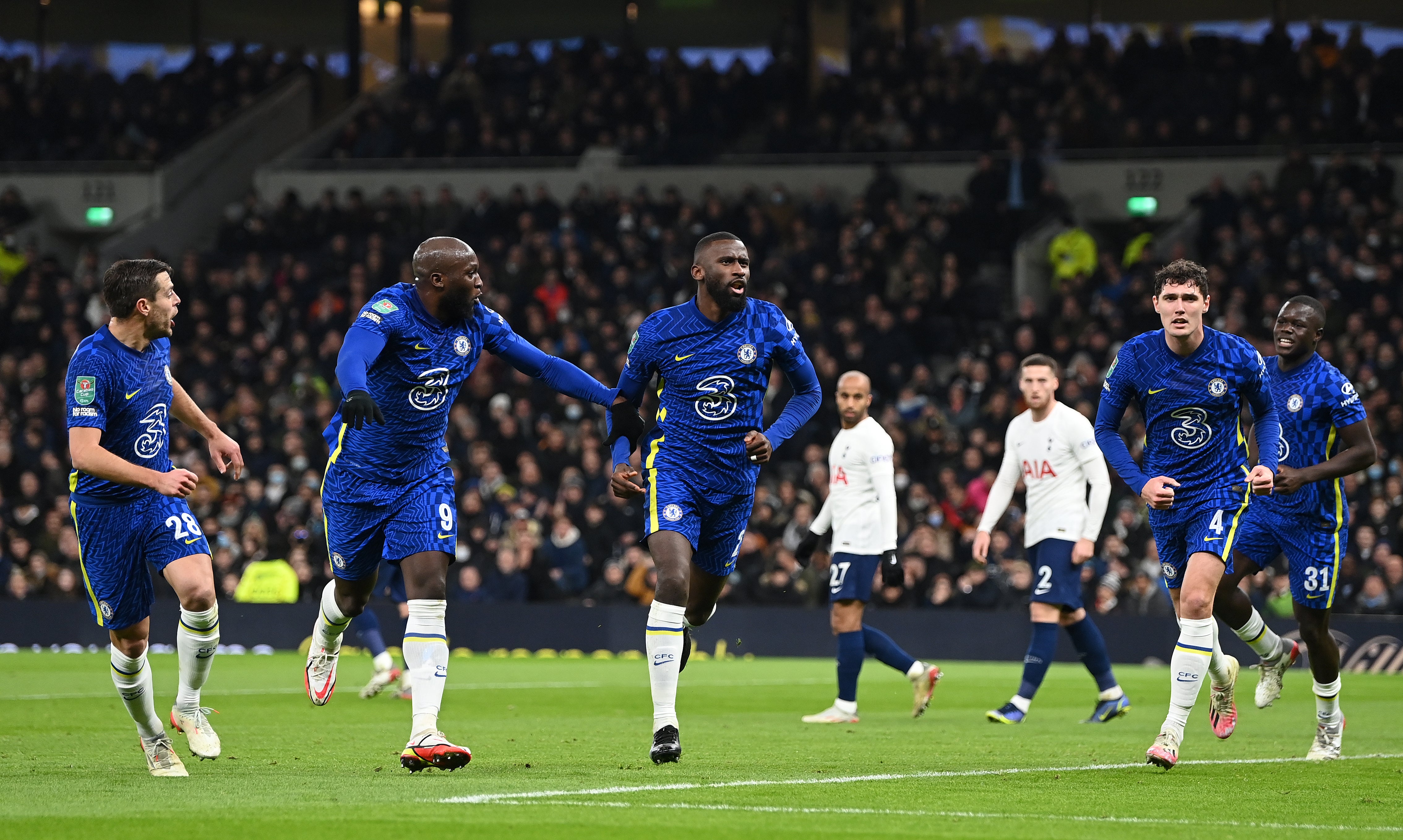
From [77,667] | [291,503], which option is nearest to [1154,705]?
[77,667]

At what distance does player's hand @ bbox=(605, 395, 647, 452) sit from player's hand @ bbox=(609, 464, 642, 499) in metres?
0.17

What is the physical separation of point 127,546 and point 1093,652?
7.62 m

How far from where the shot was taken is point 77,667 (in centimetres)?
1986

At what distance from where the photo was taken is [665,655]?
370 inches

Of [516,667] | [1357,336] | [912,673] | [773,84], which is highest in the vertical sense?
[773,84]

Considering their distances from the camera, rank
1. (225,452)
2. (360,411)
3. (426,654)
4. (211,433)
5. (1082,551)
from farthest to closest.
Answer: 1. (1082,551)
2. (211,433)
3. (225,452)
4. (426,654)
5. (360,411)

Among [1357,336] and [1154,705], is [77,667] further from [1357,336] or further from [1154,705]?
[1357,336]

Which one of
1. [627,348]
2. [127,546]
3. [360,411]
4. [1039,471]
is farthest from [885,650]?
[627,348]

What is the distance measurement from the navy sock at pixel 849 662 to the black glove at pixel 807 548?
65 cm

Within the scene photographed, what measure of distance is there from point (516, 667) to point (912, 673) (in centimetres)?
807

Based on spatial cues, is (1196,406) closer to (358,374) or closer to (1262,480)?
(1262,480)

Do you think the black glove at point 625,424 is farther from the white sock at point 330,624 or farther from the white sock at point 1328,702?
the white sock at point 1328,702

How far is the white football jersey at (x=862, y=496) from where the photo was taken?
1420 cm

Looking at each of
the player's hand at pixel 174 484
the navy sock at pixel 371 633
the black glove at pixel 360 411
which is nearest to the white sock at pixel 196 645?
the player's hand at pixel 174 484
